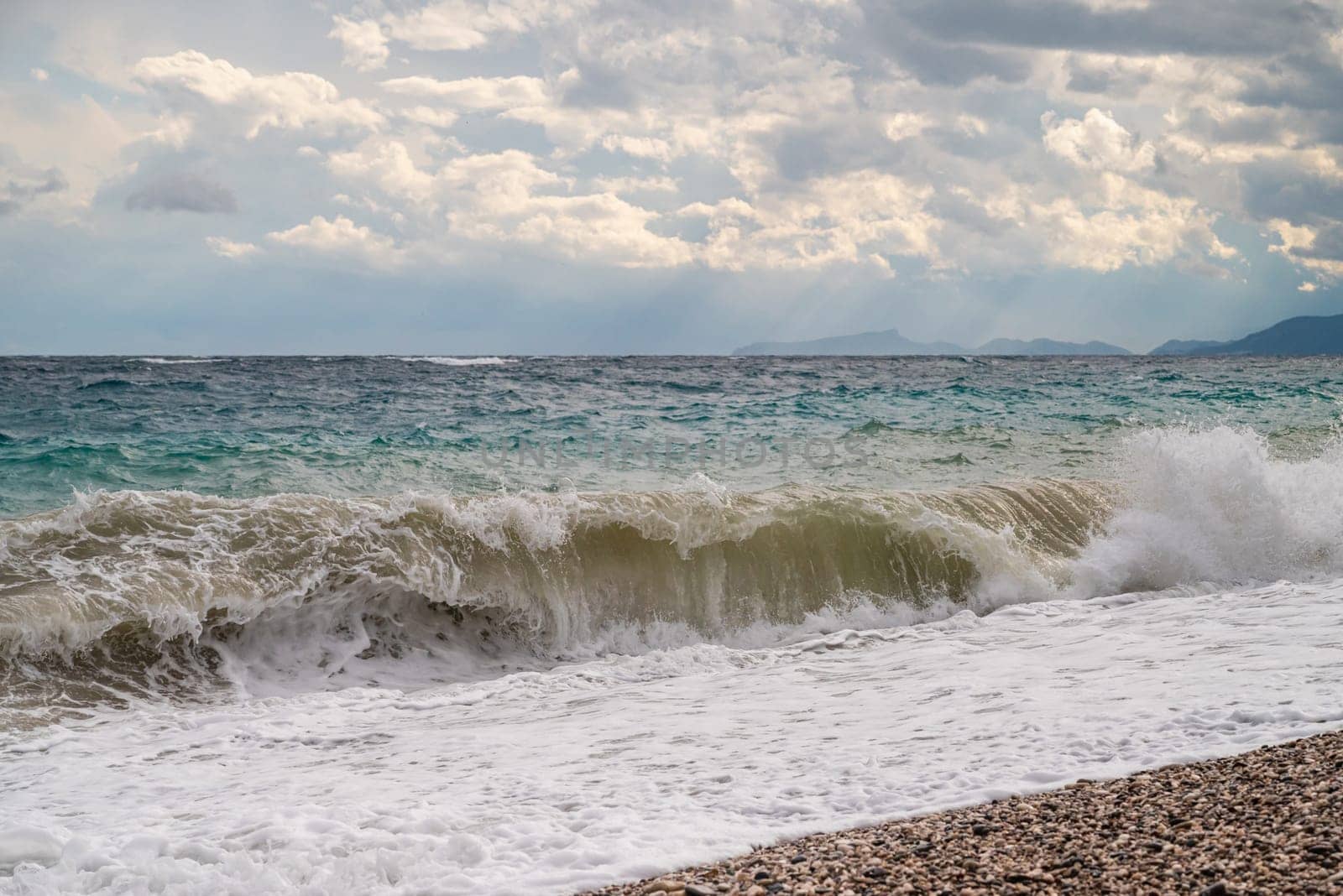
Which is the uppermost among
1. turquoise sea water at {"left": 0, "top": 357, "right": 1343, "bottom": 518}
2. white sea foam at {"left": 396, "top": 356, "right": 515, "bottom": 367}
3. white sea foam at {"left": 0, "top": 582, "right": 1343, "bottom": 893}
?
white sea foam at {"left": 396, "top": 356, "right": 515, "bottom": 367}

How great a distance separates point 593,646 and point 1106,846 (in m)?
5.14

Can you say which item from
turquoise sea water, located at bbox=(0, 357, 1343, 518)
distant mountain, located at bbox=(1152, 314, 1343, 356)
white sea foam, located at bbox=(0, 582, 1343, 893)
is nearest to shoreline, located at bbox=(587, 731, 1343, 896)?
white sea foam, located at bbox=(0, 582, 1343, 893)

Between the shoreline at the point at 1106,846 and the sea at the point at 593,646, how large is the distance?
24 centimetres

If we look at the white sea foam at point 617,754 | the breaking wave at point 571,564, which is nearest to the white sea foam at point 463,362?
the breaking wave at point 571,564

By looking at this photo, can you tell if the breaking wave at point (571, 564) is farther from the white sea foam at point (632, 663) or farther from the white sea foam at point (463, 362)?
the white sea foam at point (463, 362)

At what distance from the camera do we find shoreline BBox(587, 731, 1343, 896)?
2.70 meters

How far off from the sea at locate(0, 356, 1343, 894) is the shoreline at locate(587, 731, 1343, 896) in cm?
24

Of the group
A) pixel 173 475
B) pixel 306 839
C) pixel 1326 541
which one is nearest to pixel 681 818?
pixel 306 839

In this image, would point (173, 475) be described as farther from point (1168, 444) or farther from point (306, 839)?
point (1168, 444)

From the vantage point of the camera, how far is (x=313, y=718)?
18.6 ft

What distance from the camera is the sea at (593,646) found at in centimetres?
379

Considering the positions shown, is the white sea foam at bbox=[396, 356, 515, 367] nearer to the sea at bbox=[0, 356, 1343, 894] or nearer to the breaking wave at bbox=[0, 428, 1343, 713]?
the sea at bbox=[0, 356, 1343, 894]

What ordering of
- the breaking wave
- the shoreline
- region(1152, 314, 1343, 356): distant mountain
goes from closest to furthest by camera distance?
the shoreline < the breaking wave < region(1152, 314, 1343, 356): distant mountain

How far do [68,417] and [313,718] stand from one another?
1632 centimetres
